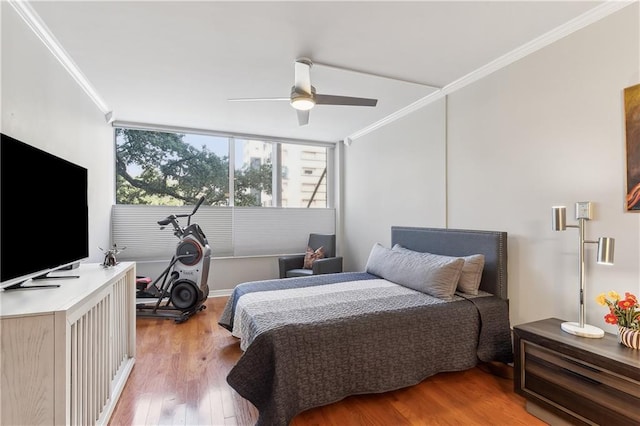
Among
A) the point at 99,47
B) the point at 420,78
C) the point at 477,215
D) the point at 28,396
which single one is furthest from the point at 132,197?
the point at 477,215

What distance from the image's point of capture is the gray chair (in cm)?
434

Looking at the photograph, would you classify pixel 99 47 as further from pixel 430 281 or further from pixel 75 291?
pixel 430 281

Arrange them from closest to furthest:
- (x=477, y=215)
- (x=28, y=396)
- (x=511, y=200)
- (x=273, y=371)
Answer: (x=28, y=396) < (x=273, y=371) < (x=511, y=200) < (x=477, y=215)

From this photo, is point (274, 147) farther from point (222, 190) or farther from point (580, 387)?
point (580, 387)

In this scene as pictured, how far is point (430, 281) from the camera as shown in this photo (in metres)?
2.73

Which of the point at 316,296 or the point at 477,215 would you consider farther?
the point at 477,215

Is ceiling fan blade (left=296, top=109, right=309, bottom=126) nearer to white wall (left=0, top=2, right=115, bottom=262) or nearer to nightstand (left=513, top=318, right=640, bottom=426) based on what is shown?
white wall (left=0, top=2, right=115, bottom=262)

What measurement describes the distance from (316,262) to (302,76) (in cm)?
253

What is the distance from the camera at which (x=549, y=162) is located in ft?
7.85

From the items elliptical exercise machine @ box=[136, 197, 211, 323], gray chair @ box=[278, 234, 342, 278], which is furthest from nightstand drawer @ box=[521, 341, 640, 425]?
elliptical exercise machine @ box=[136, 197, 211, 323]

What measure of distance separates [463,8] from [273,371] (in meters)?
2.58

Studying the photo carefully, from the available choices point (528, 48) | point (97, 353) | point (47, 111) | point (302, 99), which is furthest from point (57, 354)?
point (528, 48)

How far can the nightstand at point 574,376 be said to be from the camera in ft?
5.14

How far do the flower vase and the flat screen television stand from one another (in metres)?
3.16
